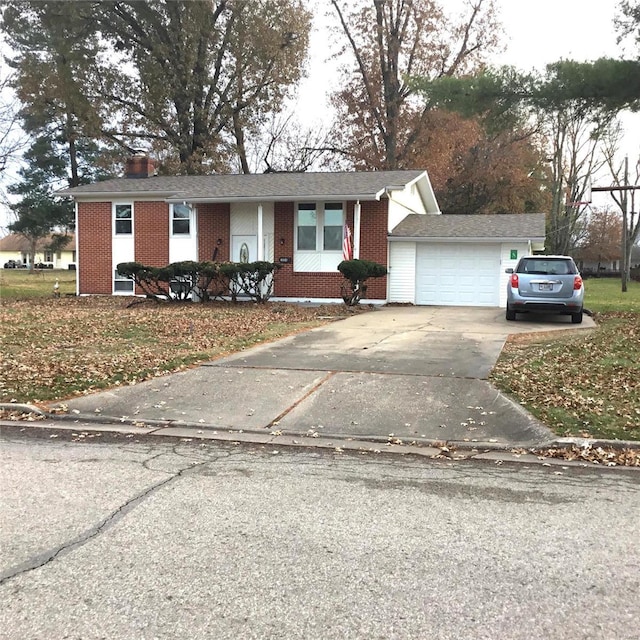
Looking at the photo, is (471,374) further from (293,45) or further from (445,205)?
Answer: (445,205)

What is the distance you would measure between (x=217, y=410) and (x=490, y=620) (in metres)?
4.63

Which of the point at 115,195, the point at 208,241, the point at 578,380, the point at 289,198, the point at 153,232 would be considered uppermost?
the point at 115,195

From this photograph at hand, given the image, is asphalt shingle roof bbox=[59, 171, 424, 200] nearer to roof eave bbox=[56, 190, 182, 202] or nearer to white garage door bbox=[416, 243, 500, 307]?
roof eave bbox=[56, 190, 182, 202]

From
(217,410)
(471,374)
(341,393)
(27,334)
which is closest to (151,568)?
(217,410)

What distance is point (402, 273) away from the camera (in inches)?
802

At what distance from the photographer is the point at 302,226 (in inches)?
808

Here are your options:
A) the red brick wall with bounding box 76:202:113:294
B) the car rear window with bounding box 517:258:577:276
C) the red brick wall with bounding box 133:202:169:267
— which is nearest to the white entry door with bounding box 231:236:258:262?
the red brick wall with bounding box 133:202:169:267

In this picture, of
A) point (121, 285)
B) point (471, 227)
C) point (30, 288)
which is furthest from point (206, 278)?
point (30, 288)

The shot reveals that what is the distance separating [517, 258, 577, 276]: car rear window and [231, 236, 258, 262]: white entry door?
977 cm

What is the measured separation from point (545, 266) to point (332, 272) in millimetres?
7801

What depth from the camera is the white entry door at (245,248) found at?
21047 mm

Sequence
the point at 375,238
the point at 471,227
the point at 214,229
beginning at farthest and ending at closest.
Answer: the point at 214,229 → the point at 471,227 → the point at 375,238

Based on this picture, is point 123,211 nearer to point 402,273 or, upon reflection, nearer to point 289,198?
point 289,198

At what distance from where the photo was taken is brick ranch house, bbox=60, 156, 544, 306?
64.7ft
